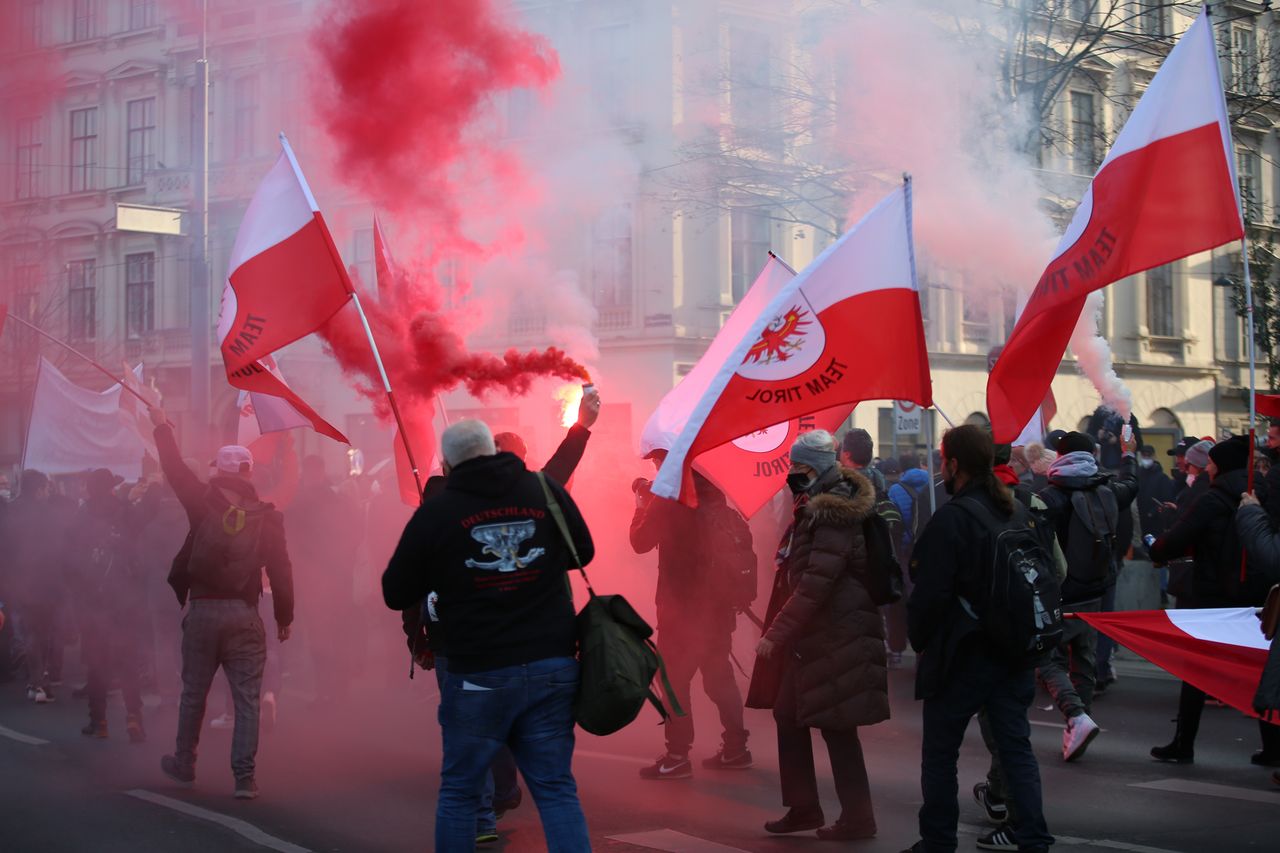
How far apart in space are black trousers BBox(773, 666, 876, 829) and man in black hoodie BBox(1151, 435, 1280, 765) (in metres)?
2.46

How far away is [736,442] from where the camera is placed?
30.4 ft

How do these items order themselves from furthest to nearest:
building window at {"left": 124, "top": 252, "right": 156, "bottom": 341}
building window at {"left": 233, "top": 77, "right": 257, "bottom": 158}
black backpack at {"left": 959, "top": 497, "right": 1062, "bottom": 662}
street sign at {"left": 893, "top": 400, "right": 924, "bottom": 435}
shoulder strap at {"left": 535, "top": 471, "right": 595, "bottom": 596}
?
building window at {"left": 124, "top": 252, "right": 156, "bottom": 341}
building window at {"left": 233, "top": 77, "right": 257, "bottom": 158}
street sign at {"left": 893, "top": 400, "right": 924, "bottom": 435}
black backpack at {"left": 959, "top": 497, "right": 1062, "bottom": 662}
shoulder strap at {"left": 535, "top": 471, "right": 595, "bottom": 596}

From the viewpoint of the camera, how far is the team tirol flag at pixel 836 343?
7.00m

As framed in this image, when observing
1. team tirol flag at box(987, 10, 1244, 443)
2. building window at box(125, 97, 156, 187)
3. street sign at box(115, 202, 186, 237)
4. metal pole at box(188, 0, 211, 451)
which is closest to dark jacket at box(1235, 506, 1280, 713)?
team tirol flag at box(987, 10, 1244, 443)

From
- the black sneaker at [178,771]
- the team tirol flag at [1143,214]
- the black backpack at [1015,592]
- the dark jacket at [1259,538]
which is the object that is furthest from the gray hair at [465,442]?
the dark jacket at [1259,538]

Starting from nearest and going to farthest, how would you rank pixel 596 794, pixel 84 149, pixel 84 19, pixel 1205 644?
1. pixel 1205 644
2. pixel 596 794
3. pixel 84 19
4. pixel 84 149

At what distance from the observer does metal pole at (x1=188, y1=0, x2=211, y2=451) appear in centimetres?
1597

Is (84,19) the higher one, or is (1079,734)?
(84,19)

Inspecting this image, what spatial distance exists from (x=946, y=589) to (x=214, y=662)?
405cm

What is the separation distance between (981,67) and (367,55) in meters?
9.86

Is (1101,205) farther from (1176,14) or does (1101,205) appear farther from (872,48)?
(1176,14)

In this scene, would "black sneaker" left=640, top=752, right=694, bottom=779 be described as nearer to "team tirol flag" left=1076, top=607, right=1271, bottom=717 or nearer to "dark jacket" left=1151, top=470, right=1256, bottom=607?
"team tirol flag" left=1076, top=607, right=1271, bottom=717

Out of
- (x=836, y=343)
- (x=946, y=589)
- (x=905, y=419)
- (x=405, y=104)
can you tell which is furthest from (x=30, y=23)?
(x=946, y=589)

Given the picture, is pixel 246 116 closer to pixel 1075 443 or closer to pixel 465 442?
pixel 1075 443
